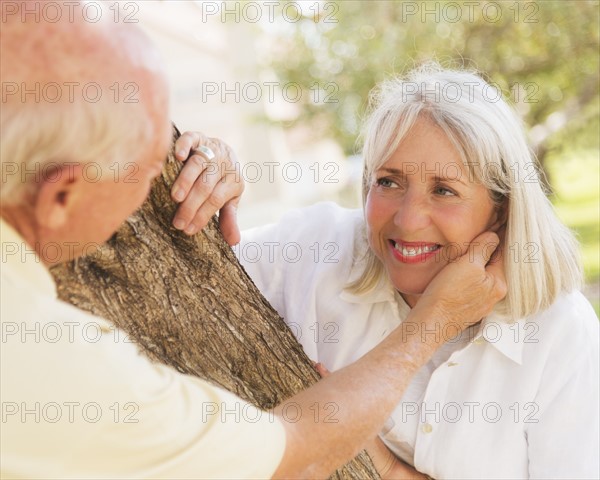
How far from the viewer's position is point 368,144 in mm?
3221

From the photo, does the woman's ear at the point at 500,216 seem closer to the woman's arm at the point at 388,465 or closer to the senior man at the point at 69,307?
the woman's arm at the point at 388,465

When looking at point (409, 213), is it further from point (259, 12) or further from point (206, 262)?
point (259, 12)

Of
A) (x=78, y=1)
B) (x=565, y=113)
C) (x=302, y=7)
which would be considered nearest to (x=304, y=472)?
(x=78, y=1)

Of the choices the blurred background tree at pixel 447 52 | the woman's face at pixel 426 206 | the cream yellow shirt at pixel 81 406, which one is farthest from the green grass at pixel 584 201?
the cream yellow shirt at pixel 81 406

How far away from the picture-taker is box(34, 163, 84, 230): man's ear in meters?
1.59

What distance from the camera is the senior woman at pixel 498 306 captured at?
2898 mm

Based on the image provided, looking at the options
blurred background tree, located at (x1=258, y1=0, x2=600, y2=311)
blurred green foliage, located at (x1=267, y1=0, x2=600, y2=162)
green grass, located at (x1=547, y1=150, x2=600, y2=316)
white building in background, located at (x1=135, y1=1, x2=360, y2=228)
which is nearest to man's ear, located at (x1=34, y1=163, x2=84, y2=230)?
green grass, located at (x1=547, y1=150, x2=600, y2=316)

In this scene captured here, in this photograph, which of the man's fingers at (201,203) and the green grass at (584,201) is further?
the green grass at (584,201)

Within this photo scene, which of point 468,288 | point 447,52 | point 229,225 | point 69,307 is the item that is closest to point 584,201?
point 447,52

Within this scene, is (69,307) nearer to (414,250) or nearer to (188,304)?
(188,304)

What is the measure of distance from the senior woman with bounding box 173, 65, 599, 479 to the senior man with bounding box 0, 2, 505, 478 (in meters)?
1.37

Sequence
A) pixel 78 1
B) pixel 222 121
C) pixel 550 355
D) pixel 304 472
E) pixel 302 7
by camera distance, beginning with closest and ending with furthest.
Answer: pixel 78 1
pixel 304 472
pixel 550 355
pixel 302 7
pixel 222 121

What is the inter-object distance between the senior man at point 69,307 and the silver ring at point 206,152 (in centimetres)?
68

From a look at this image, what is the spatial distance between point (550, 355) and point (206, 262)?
125 cm
